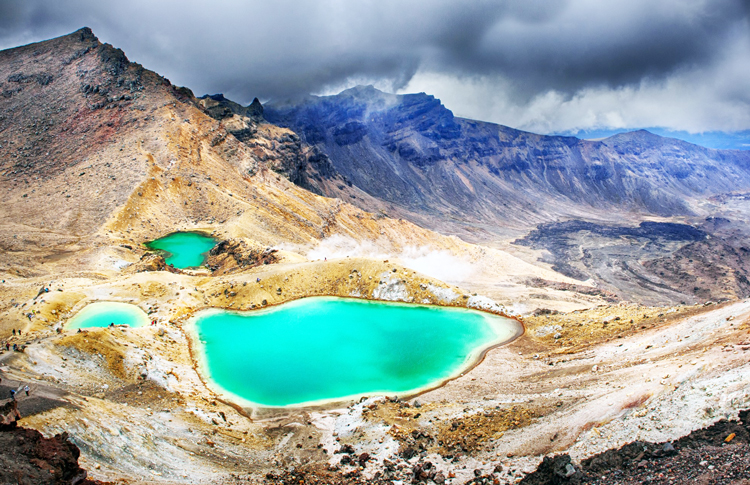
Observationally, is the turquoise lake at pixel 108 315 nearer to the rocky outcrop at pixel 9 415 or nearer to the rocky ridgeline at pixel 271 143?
the rocky outcrop at pixel 9 415

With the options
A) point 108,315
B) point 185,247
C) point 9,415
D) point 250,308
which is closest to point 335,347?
point 250,308

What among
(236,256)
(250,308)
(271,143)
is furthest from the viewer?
(271,143)

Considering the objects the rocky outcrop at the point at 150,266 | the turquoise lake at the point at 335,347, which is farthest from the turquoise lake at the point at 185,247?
the turquoise lake at the point at 335,347

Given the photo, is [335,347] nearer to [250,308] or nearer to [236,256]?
[250,308]

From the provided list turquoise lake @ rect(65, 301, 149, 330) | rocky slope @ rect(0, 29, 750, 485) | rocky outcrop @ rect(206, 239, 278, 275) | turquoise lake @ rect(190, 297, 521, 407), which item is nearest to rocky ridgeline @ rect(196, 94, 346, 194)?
rocky slope @ rect(0, 29, 750, 485)

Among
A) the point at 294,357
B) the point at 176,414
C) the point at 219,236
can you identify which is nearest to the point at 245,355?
the point at 294,357

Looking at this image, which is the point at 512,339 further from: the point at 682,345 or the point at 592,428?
the point at 592,428
